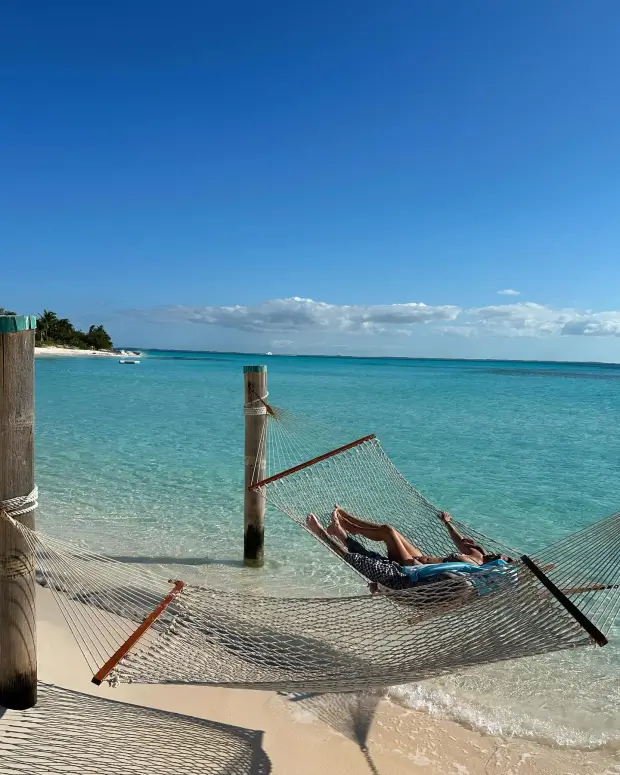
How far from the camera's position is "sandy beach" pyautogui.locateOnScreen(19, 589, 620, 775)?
2.56 metres

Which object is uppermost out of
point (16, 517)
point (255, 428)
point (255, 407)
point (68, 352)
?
point (68, 352)

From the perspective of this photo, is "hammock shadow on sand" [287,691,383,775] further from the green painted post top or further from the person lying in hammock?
the green painted post top

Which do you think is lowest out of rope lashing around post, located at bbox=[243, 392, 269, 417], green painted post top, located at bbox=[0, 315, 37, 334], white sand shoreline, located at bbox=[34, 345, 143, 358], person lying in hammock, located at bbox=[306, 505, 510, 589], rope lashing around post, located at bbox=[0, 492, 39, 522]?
person lying in hammock, located at bbox=[306, 505, 510, 589]

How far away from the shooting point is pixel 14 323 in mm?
2375

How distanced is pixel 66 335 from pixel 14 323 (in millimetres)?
67708

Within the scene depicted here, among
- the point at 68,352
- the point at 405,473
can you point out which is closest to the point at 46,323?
the point at 68,352

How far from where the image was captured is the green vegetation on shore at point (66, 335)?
198 feet

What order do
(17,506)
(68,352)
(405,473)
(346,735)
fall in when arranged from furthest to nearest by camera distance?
(68,352) < (405,473) < (346,735) < (17,506)

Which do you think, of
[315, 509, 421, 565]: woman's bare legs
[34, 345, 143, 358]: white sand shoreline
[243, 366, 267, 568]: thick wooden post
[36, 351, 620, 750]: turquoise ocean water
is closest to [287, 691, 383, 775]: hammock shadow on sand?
[36, 351, 620, 750]: turquoise ocean water

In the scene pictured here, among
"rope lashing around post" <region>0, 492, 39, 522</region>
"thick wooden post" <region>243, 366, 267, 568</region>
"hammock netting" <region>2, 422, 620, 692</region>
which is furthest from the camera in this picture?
"thick wooden post" <region>243, 366, 267, 568</region>

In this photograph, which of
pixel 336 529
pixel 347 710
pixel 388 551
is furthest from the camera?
pixel 336 529

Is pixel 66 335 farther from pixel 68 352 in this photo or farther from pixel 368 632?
pixel 368 632

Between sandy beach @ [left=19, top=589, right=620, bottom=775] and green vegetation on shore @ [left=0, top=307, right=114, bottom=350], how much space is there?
185 ft

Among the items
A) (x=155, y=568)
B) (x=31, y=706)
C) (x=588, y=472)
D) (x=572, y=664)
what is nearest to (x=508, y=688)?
(x=572, y=664)
